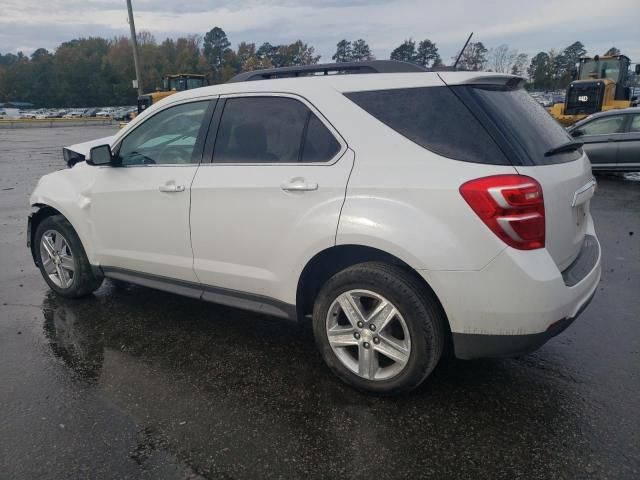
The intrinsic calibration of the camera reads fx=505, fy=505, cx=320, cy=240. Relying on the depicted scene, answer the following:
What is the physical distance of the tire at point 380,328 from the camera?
2725 millimetres

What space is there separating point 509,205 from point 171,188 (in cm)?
229

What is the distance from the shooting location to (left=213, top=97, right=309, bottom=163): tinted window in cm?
318

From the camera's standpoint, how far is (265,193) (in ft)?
10.3

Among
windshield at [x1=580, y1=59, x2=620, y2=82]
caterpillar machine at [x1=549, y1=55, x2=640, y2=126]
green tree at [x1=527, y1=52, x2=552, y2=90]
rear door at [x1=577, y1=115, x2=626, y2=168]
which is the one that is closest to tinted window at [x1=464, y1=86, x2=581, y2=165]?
rear door at [x1=577, y1=115, x2=626, y2=168]

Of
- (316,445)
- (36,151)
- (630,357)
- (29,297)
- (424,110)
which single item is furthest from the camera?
(36,151)

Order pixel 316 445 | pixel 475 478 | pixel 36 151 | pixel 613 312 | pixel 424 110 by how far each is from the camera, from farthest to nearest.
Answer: pixel 36 151 → pixel 613 312 → pixel 424 110 → pixel 316 445 → pixel 475 478

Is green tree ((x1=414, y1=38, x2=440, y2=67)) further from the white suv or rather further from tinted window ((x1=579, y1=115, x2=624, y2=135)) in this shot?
tinted window ((x1=579, y1=115, x2=624, y2=135))

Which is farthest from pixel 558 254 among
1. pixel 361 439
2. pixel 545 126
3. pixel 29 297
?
pixel 29 297

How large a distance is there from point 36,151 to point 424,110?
2047cm

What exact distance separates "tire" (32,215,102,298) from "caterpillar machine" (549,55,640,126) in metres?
15.1

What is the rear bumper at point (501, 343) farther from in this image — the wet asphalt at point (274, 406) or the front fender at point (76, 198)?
the front fender at point (76, 198)

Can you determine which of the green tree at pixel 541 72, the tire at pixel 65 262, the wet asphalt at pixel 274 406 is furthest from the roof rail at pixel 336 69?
the green tree at pixel 541 72

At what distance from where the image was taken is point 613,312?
4.09 meters

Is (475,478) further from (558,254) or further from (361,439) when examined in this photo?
(558,254)
